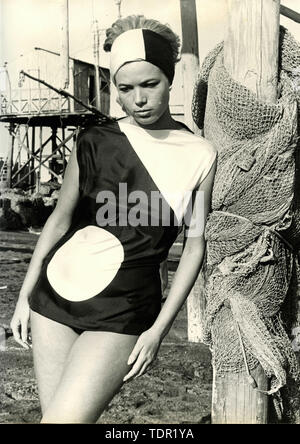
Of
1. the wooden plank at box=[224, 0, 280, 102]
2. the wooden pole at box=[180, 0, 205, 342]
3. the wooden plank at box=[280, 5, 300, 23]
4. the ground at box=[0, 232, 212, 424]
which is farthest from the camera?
the wooden pole at box=[180, 0, 205, 342]

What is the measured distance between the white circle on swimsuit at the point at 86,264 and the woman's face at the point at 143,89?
35 centimetres

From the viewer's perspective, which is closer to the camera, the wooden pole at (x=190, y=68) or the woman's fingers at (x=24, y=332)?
the woman's fingers at (x=24, y=332)

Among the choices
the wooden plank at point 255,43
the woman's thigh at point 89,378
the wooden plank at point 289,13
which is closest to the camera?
the woman's thigh at point 89,378

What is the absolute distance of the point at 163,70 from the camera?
64.1 inches

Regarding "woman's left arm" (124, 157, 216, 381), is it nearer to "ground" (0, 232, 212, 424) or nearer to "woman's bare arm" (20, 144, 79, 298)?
"woman's bare arm" (20, 144, 79, 298)

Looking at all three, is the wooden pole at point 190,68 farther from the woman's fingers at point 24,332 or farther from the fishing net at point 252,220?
the woman's fingers at point 24,332

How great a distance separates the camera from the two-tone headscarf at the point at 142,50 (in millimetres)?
→ 1595

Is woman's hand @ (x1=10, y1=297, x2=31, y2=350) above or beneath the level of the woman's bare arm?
beneath

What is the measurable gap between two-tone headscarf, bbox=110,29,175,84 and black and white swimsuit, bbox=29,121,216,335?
0.58ft

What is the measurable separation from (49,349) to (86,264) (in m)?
0.26

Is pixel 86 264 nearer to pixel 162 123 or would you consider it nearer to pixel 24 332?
pixel 24 332

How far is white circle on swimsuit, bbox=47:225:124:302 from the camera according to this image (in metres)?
1.65

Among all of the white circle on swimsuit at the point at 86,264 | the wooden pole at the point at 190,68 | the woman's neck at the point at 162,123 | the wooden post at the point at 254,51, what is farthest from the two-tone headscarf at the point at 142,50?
the wooden pole at the point at 190,68

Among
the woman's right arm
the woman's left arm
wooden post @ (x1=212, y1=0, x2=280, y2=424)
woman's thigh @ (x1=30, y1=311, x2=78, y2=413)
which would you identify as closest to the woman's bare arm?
the woman's right arm
